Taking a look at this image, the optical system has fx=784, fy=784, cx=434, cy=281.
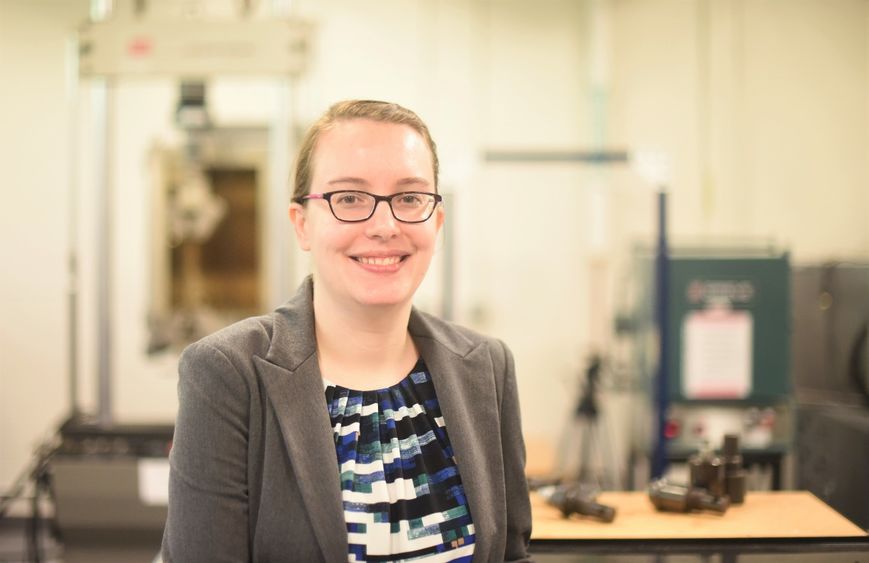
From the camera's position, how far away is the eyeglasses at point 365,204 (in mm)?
1177

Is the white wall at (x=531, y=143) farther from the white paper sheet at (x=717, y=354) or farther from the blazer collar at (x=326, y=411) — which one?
the blazer collar at (x=326, y=411)

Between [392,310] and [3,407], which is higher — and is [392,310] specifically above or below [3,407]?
above

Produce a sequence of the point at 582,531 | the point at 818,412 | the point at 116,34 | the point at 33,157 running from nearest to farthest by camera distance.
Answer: the point at 582,531 < the point at 818,412 < the point at 116,34 < the point at 33,157

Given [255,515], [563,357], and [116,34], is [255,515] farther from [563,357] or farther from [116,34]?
[563,357]

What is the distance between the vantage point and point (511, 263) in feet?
14.3

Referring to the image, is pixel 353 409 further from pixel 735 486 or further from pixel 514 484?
pixel 735 486

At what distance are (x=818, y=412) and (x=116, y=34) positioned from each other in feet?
8.12

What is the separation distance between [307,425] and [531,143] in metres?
3.42

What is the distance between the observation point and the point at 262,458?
1116 millimetres

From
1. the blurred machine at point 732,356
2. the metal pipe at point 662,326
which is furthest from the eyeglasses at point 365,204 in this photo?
the blurred machine at point 732,356

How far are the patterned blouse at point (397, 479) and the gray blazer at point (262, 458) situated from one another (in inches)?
1.1

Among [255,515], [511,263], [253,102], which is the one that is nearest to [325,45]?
[253,102]

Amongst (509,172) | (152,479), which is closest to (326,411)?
(152,479)

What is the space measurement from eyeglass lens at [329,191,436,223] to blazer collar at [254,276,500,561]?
0.61 ft
